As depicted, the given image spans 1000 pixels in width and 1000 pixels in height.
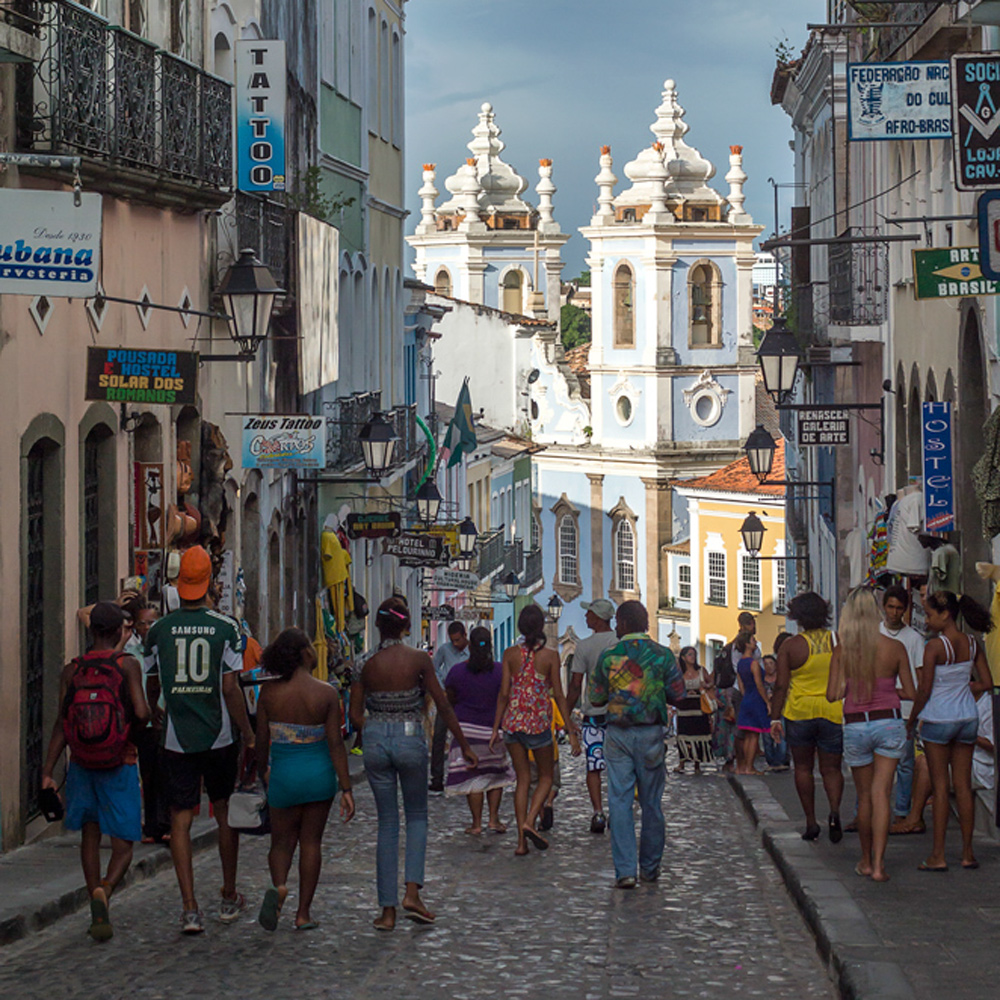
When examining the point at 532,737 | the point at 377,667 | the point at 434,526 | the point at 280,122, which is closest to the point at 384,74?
the point at 434,526

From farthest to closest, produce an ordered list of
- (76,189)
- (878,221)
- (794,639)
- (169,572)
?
1. (878,221)
2. (169,572)
3. (794,639)
4. (76,189)

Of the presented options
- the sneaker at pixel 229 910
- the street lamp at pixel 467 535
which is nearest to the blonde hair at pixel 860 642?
the sneaker at pixel 229 910

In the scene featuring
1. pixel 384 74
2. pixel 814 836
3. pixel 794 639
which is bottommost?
pixel 814 836

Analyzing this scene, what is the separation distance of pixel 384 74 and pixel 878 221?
10.3 metres

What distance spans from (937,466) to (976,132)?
6165 mm

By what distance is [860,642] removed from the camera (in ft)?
35.4

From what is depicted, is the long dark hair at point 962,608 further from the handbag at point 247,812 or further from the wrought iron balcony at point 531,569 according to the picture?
the wrought iron balcony at point 531,569

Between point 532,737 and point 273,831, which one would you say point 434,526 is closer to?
point 532,737

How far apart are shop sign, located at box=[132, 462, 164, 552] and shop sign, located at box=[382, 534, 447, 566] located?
12.7 metres

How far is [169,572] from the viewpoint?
16.0 m

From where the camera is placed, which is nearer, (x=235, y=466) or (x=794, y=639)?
(x=794, y=639)

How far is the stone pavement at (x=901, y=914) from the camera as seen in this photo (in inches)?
320

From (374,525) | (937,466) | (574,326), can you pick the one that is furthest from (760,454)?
(574,326)

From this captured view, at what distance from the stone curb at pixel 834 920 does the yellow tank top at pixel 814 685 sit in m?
0.79
